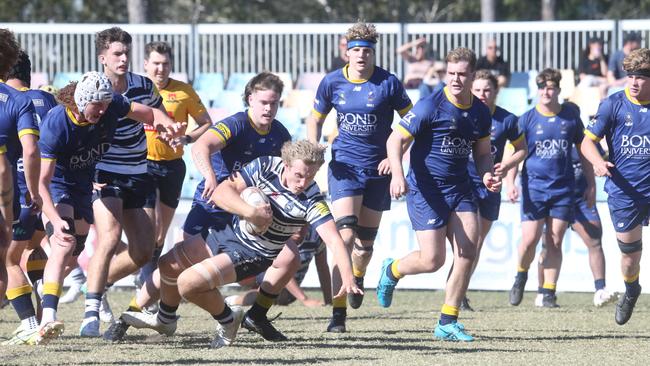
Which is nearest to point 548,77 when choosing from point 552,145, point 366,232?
point 552,145

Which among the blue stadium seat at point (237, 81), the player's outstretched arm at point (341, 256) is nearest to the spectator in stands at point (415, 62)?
the blue stadium seat at point (237, 81)

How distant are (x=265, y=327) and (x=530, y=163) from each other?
460 cm

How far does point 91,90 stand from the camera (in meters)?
8.23

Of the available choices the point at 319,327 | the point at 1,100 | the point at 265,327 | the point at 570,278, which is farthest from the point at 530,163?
the point at 1,100

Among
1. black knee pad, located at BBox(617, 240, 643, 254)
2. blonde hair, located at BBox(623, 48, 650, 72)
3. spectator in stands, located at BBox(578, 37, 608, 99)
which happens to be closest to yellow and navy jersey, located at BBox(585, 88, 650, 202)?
blonde hair, located at BBox(623, 48, 650, 72)

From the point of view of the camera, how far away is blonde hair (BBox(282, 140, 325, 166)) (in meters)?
7.53

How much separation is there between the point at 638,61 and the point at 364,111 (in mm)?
2118

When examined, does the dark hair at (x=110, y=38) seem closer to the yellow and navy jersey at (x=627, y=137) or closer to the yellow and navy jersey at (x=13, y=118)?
the yellow and navy jersey at (x=13, y=118)

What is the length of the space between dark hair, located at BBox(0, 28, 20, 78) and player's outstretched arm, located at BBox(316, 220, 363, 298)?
80.1 inches

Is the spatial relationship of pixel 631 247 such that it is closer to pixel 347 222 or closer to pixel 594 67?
pixel 347 222

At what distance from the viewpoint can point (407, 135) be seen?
905 centimetres

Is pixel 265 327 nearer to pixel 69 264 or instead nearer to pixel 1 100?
pixel 69 264

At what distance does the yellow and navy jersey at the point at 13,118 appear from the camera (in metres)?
7.27

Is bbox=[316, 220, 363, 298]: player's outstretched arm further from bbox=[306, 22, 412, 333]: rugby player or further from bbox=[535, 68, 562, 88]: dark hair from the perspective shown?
bbox=[535, 68, 562, 88]: dark hair
